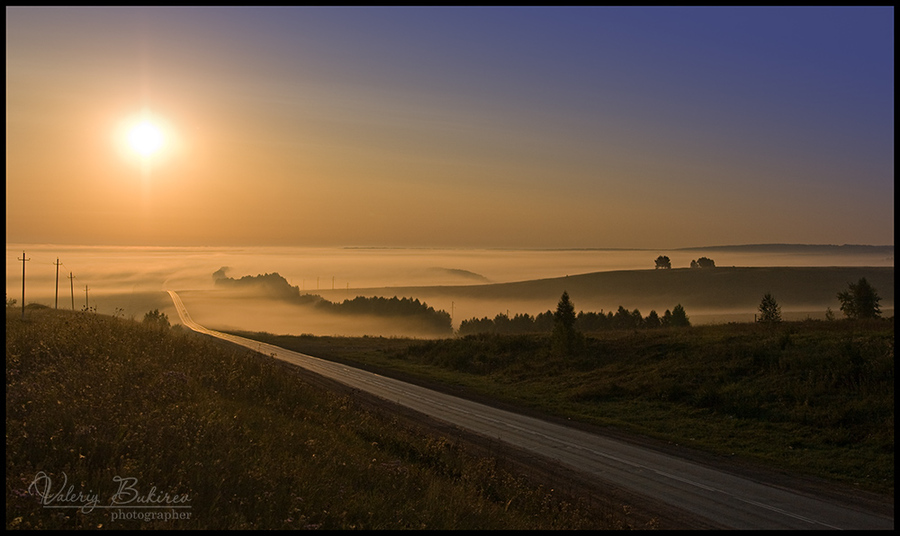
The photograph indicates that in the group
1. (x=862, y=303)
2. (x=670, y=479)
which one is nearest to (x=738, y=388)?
(x=670, y=479)

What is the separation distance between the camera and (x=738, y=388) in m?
24.8

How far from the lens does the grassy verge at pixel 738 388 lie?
1827cm

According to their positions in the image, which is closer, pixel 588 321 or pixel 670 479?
pixel 670 479

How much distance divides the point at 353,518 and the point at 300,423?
4559mm

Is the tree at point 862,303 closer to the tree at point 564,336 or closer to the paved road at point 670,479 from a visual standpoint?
the tree at point 564,336

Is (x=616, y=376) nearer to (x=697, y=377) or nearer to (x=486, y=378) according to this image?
(x=697, y=377)

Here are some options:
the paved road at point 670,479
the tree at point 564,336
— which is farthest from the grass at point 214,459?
the tree at point 564,336

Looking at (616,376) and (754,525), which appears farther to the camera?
(616,376)

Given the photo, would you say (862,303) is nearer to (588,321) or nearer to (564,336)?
(564,336)

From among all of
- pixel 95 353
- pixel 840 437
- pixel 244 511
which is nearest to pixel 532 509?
pixel 244 511

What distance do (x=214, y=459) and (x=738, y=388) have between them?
2284 cm

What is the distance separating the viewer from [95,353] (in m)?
13.3

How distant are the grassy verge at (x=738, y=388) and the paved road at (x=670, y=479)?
8.01 feet

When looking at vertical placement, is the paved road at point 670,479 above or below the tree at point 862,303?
below
